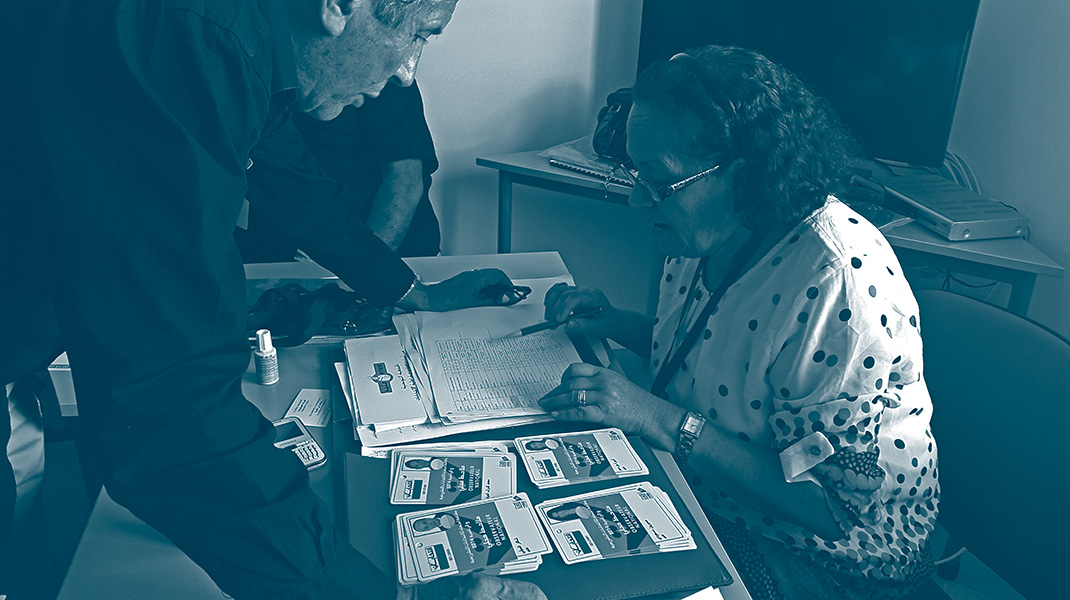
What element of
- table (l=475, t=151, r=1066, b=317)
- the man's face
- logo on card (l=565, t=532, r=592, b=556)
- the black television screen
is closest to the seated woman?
logo on card (l=565, t=532, r=592, b=556)

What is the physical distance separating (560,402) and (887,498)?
0.52 metres

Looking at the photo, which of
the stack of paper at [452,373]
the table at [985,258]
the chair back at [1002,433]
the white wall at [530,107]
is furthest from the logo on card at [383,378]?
the white wall at [530,107]

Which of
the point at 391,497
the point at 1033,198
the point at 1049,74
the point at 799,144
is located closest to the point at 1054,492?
the point at 799,144

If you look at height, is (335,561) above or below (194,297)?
below

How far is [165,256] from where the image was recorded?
66cm

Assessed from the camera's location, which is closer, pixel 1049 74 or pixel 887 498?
pixel 887 498

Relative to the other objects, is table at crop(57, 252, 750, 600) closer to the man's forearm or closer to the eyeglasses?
the eyeglasses

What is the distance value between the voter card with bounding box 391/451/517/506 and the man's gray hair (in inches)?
21.7

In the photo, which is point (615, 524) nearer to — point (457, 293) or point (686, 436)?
point (686, 436)

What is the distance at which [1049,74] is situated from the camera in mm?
2064

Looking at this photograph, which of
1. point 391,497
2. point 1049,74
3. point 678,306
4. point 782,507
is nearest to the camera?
point 391,497

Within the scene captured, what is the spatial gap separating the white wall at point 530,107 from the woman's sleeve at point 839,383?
149cm

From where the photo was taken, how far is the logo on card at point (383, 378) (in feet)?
3.96

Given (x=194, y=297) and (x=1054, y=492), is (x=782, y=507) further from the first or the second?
(x=194, y=297)
